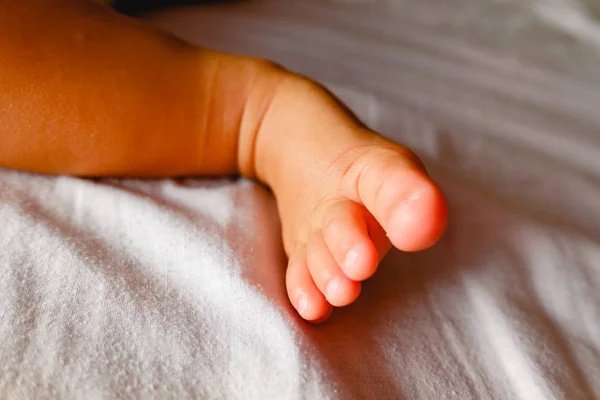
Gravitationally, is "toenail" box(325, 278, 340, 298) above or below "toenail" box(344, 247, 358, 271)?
below

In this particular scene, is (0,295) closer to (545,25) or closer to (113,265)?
(113,265)

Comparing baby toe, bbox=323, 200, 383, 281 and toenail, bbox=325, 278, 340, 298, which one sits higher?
baby toe, bbox=323, 200, 383, 281

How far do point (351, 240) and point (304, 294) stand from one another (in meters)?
0.05

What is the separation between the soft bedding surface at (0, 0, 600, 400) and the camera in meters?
0.34

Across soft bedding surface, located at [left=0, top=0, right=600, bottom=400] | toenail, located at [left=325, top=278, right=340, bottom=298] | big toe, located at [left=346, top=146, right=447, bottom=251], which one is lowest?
soft bedding surface, located at [left=0, top=0, right=600, bottom=400]

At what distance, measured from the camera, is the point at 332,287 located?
1.22 ft

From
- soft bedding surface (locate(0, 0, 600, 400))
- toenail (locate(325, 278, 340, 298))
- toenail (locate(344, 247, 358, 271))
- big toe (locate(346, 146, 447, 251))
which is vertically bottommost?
soft bedding surface (locate(0, 0, 600, 400))

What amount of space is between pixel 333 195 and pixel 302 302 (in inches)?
3.2

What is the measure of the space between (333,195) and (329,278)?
0.23ft

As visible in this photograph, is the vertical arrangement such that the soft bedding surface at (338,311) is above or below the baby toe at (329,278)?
below

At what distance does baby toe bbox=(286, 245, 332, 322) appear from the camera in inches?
14.8

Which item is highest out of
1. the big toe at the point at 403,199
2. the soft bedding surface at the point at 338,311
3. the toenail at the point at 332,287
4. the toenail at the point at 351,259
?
the big toe at the point at 403,199

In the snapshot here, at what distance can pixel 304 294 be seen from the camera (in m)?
0.38

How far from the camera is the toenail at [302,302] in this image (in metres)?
0.38
